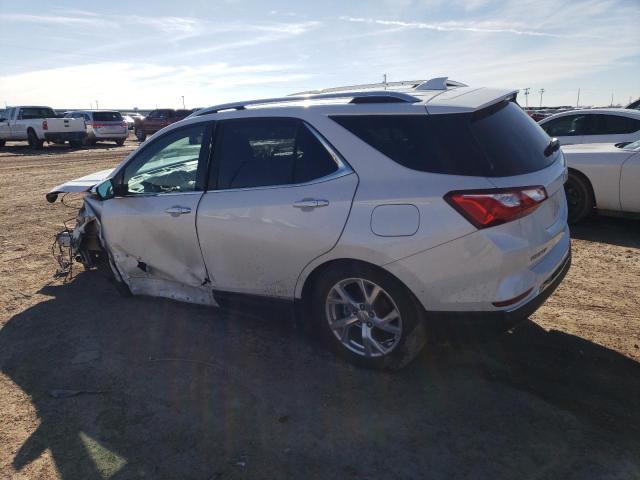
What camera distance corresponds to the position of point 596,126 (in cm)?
928

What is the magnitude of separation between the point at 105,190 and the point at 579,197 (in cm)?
576

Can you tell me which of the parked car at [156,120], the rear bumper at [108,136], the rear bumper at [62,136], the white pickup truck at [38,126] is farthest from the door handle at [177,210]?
the parked car at [156,120]

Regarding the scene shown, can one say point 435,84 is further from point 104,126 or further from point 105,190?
point 104,126

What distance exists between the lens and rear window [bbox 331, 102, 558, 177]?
289 cm

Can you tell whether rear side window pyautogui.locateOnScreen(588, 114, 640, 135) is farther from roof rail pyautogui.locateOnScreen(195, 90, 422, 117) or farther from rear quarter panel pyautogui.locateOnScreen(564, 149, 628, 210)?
roof rail pyautogui.locateOnScreen(195, 90, 422, 117)

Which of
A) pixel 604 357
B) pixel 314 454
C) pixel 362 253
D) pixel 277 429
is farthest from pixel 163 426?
pixel 604 357

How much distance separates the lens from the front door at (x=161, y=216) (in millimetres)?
3883

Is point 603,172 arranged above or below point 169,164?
below

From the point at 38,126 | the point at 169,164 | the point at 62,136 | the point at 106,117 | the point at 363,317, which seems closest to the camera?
the point at 363,317

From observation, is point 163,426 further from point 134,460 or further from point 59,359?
point 59,359

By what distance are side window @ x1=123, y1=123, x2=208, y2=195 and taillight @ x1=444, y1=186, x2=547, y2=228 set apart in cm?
202

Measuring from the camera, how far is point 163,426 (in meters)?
2.91

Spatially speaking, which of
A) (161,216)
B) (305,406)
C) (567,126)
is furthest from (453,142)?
(567,126)

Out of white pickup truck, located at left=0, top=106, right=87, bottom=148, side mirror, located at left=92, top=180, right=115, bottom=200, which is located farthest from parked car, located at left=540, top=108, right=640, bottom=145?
white pickup truck, located at left=0, top=106, right=87, bottom=148
